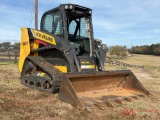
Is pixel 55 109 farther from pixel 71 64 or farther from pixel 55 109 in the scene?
pixel 71 64

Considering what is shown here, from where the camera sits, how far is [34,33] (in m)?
7.60

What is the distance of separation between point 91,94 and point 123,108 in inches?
40.5

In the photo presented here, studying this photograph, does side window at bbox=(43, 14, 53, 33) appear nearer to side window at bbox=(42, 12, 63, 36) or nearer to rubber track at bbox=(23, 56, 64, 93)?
side window at bbox=(42, 12, 63, 36)

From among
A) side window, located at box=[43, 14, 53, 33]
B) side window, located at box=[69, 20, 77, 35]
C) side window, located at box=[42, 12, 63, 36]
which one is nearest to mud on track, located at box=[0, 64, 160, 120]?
side window, located at box=[42, 12, 63, 36]

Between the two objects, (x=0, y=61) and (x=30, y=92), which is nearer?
(x=30, y=92)

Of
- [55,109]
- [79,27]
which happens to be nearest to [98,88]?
[55,109]

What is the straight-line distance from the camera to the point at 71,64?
6.51 m

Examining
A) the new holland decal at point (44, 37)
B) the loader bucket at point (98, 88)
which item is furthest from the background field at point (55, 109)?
the new holland decal at point (44, 37)

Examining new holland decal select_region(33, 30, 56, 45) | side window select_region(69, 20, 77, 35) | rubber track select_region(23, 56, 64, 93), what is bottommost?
rubber track select_region(23, 56, 64, 93)

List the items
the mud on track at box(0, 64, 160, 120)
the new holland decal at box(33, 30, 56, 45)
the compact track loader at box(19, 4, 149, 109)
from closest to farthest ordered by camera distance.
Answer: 1. the mud on track at box(0, 64, 160, 120)
2. the compact track loader at box(19, 4, 149, 109)
3. the new holland decal at box(33, 30, 56, 45)

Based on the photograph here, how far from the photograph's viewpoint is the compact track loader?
604 centimetres

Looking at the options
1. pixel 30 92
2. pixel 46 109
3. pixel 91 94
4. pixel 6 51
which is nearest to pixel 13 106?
pixel 46 109

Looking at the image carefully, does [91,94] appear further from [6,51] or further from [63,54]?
[6,51]

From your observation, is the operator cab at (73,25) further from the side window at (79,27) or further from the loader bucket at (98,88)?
the loader bucket at (98,88)
